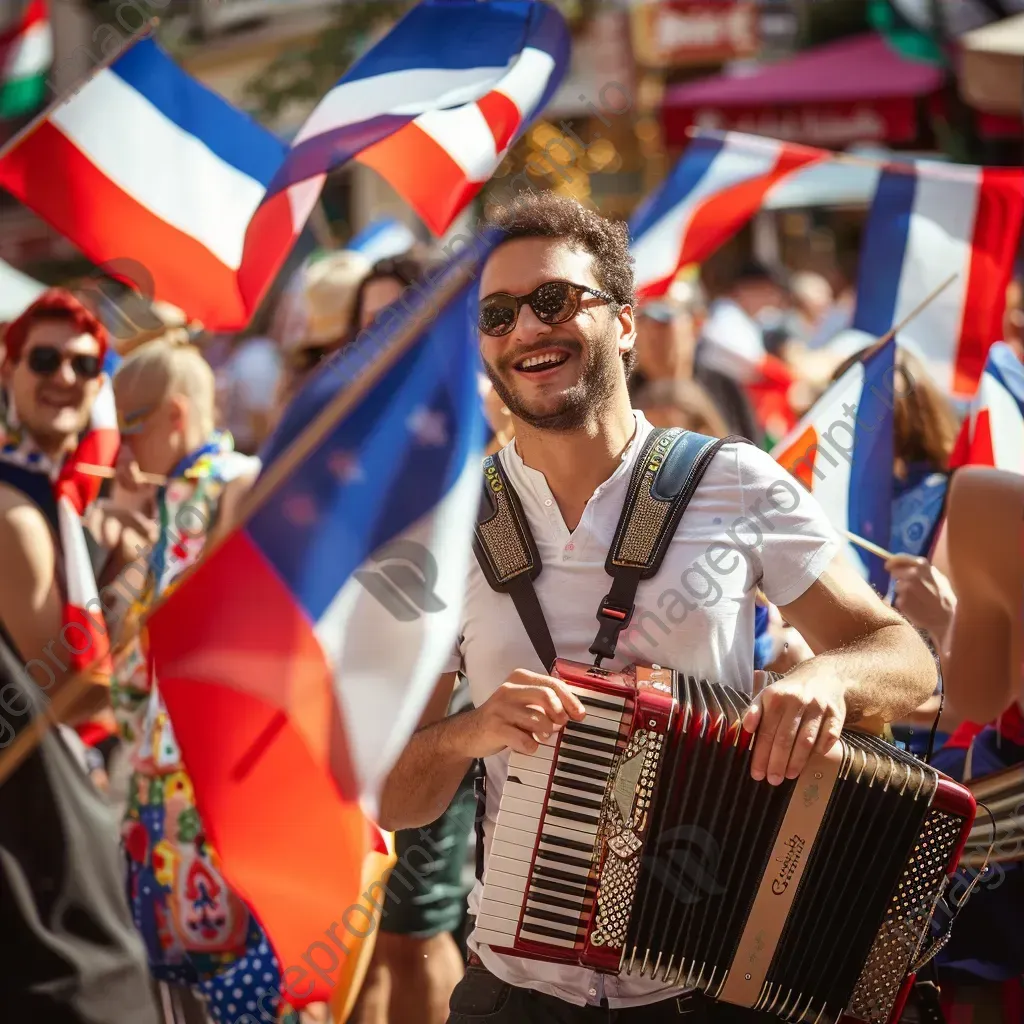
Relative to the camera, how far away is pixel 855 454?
414 cm

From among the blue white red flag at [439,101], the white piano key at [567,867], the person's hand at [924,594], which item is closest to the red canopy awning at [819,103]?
the blue white red flag at [439,101]

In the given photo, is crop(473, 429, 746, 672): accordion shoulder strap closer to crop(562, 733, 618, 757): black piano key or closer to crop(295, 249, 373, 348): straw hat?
crop(562, 733, 618, 757): black piano key

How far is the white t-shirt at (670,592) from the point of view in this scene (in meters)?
2.58

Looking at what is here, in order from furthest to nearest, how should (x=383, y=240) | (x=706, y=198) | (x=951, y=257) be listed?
(x=383, y=240) → (x=706, y=198) → (x=951, y=257)

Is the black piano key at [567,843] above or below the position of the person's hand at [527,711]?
below

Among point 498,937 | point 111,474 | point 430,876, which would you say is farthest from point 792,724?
point 111,474

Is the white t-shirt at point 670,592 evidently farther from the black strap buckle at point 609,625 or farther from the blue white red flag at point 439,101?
the blue white red flag at point 439,101

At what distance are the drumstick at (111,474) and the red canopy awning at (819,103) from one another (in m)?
9.99

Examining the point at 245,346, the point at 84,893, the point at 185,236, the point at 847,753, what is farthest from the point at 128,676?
the point at 245,346

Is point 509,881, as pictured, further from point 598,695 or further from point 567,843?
point 598,695

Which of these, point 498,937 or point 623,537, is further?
point 623,537

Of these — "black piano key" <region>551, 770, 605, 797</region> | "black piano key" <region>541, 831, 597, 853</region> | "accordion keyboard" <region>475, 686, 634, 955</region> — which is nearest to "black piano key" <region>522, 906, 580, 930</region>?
"accordion keyboard" <region>475, 686, 634, 955</region>

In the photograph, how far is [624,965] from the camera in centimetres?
247

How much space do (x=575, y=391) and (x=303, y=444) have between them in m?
0.53
